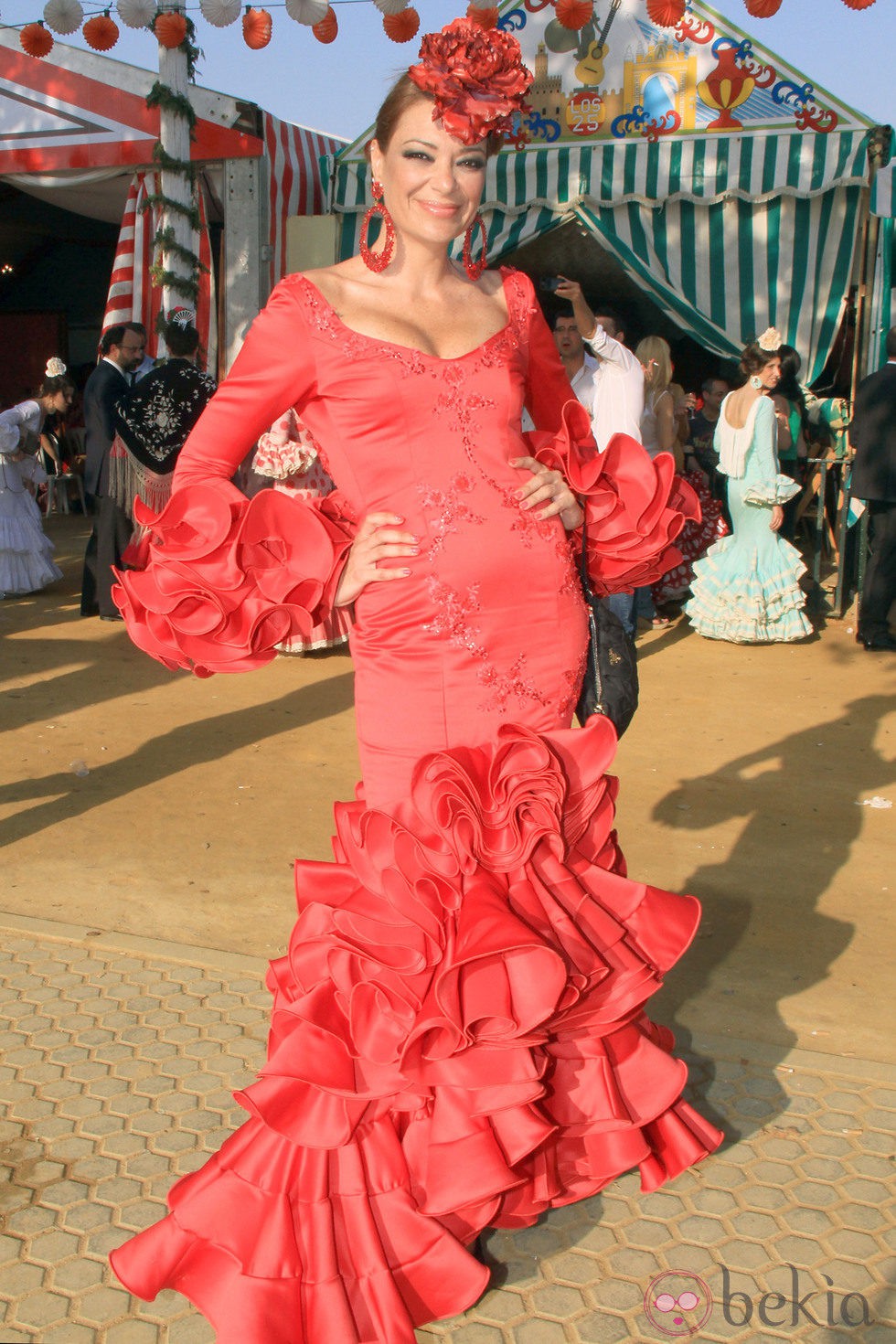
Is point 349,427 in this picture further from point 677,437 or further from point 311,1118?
point 677,437

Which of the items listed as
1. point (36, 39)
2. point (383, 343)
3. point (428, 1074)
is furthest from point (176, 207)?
point (428, 1074)

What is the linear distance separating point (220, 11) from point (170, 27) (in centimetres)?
64

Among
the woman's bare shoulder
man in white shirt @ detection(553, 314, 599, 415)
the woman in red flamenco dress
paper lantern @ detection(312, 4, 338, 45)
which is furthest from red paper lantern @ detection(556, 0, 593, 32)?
the woman's bare shoulder

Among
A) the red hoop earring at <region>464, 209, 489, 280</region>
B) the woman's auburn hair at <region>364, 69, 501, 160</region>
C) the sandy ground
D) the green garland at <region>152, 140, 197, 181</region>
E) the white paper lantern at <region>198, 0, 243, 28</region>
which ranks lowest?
the sandy ground

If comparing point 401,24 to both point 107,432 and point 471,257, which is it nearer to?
point 107,432

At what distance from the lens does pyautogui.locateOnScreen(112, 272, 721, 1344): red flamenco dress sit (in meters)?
2.28

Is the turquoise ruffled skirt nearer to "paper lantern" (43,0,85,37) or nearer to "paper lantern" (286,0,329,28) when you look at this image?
"paper lantern" (286,0,329,28)

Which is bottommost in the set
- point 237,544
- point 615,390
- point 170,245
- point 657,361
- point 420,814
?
point 420,814

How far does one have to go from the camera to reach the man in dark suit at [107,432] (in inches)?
343

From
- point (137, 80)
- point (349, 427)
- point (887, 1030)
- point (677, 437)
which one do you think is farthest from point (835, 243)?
point (349, 427)

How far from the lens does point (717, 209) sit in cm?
1014

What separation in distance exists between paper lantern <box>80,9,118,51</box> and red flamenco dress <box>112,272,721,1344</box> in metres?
9.32

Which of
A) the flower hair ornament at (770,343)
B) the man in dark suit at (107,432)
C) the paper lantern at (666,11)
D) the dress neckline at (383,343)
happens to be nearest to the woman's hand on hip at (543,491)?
the dress neckline at (383,343)

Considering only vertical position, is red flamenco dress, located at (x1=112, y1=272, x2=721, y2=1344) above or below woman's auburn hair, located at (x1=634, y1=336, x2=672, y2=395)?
below
